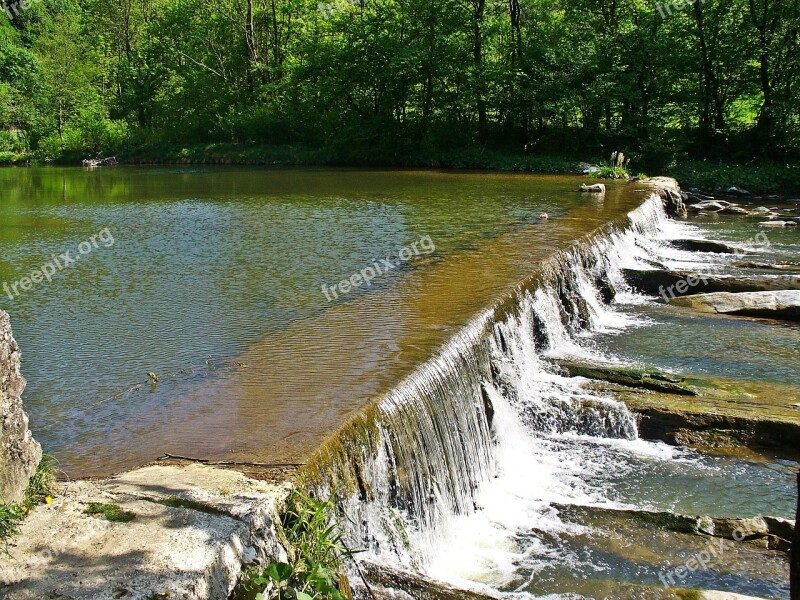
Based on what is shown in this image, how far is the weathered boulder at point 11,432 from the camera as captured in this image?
171 inches

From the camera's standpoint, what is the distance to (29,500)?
15.0 ft

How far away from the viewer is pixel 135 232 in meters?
17.1

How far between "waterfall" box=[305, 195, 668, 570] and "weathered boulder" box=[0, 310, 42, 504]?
1.88m

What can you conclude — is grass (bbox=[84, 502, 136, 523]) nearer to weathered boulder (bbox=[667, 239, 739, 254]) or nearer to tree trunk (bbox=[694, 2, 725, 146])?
weathered boulder (bbox=[667, 239, 739, 254])

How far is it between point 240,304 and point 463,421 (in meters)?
4.29

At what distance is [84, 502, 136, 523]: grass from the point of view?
451 centimetres

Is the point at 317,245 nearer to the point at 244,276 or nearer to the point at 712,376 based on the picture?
the point at 244,276

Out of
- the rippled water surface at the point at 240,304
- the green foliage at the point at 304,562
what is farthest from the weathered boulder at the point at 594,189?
the green foliage at the point at 304,562

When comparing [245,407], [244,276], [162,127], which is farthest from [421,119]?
[245,407]

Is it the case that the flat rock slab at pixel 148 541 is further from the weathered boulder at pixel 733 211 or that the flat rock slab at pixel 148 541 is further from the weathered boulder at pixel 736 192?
the weathered boulder at pixel 736 192

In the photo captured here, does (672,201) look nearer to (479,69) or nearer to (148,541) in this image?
(479,69)

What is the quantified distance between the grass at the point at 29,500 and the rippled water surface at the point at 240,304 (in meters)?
1.00

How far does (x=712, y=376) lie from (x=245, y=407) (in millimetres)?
6690

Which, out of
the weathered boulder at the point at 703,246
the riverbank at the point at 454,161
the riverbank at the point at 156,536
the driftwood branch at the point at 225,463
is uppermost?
the riverbank at the point at 454,161
